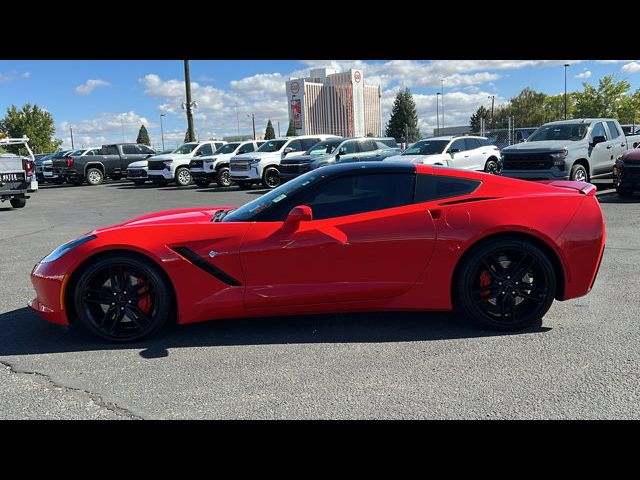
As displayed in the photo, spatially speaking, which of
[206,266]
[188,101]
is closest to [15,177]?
[206,266]

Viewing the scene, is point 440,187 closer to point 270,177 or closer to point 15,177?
point 15,177

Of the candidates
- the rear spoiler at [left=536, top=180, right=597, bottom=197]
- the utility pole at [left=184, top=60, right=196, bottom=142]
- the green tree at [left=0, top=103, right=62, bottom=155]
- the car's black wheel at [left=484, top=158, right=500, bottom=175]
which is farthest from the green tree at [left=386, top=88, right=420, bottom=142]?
the rear spoiler at [left=536, top=180, right=597, bottom=197]

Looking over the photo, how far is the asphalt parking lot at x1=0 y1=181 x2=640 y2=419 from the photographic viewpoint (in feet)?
A: 10.3

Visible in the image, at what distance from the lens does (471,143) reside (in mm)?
16891

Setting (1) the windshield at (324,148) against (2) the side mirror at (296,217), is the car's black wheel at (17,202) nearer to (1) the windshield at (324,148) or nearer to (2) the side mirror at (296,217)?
(1) the windshield at (324,148)

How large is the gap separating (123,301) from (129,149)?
26250 mm

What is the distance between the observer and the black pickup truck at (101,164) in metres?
27.1

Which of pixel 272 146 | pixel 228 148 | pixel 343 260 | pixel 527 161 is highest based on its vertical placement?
pixel 228 148

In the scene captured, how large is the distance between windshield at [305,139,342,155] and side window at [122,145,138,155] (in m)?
13.3

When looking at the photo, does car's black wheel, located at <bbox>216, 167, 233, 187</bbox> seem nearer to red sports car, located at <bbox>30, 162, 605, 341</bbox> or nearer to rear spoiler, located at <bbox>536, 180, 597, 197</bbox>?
red sports car, located at <bbox>30, 162, 605, 341</bbox>

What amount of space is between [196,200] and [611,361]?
14.7 metres

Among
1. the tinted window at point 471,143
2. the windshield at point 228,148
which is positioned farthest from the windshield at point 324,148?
the windshield at point 228,148
